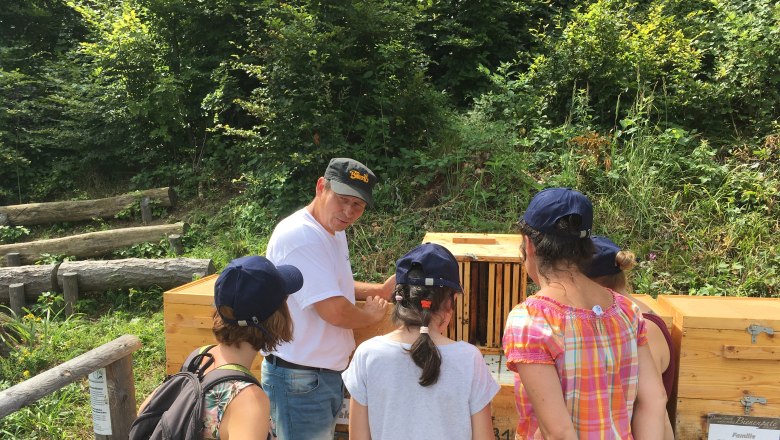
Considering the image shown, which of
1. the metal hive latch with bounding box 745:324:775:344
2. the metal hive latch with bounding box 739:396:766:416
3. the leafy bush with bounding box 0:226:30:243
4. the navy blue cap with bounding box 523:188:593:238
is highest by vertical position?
the navy blue cap with bounding box 523:188:593:238

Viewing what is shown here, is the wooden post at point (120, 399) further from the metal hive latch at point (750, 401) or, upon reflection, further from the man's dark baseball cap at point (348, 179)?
the metal hive latch at point (750, 401)

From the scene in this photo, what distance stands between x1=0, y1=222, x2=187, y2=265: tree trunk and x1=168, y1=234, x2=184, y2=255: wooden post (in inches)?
5.9

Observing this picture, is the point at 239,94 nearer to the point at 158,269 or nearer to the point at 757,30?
the point at 158,269

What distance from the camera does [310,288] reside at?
88.7 inches

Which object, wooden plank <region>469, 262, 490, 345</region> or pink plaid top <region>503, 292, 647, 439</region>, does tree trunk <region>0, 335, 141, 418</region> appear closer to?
wooden plank <region>469, 262, 490, 345</region>

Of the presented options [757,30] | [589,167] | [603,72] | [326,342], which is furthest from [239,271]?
[757,30]

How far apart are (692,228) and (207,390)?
509cm

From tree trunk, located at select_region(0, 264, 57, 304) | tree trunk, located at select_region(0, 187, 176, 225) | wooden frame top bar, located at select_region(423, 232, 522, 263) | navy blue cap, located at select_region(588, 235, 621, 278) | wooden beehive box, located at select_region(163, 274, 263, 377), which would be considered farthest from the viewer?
tree trunk, located at select_region(0, 187, 176, 225)

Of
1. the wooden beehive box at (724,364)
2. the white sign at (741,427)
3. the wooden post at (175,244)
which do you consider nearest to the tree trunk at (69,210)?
the wooden post at (175,244)

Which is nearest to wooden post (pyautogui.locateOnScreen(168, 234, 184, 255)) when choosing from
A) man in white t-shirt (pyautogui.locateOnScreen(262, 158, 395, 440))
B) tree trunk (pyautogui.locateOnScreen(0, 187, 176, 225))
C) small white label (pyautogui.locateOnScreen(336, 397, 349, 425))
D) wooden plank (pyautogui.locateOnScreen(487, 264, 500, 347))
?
tree trunk (pyautogui.locateOnScreen(0, 187, 176, 225))

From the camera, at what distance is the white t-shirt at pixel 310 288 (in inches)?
89.2

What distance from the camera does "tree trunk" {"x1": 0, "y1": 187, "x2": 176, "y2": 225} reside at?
837 cm

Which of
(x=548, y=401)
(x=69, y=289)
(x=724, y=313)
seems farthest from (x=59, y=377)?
(x=69, y=289)

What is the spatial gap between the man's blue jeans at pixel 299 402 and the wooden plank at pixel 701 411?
1.54m
